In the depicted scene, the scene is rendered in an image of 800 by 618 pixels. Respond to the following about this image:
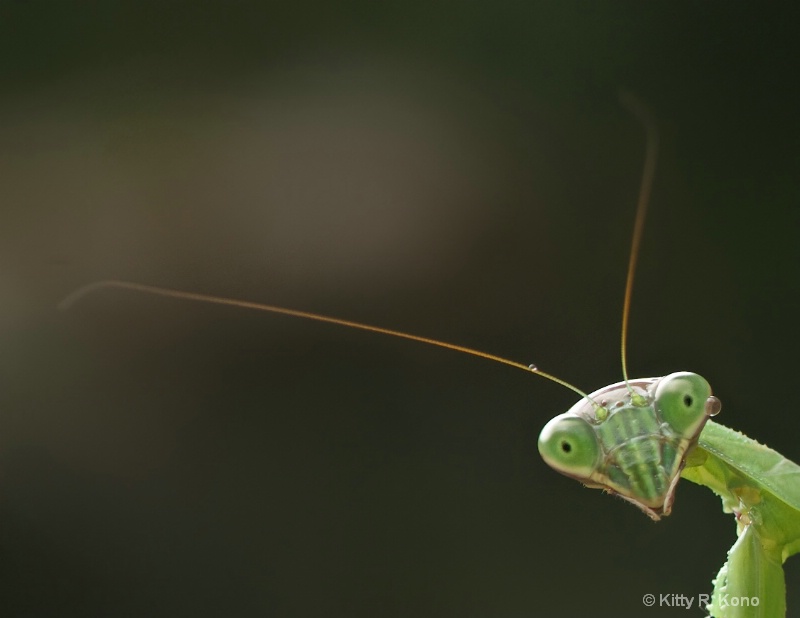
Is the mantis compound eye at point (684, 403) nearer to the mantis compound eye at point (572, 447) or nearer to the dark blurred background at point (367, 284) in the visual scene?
the mantis compound eye at point (572, 447)

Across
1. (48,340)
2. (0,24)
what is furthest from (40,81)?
(48,340)

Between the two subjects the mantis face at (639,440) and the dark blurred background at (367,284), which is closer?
the mantis face at (639,440)

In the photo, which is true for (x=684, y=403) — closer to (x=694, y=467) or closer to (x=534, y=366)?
(x=694, y=467)

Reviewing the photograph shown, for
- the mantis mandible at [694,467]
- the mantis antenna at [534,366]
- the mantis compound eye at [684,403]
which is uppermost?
the mantis antenna at [534,366]

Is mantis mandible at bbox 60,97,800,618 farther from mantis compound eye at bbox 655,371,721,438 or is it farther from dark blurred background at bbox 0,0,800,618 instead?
dark blurred background at bbox 0,0,800,618

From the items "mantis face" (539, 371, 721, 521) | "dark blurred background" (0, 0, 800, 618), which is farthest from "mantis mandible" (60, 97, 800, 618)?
"dark blurred background" (0, 0, 800, 618)

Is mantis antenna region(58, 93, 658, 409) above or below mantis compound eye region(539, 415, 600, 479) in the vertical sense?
above

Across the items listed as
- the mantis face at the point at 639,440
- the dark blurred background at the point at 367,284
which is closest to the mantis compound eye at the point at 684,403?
the mantis face at the point at 639,440

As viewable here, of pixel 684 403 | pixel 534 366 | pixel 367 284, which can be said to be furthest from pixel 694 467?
pixel 367 284
